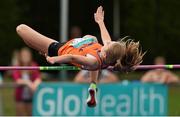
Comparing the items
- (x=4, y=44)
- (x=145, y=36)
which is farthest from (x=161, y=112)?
(x=4, y=44)

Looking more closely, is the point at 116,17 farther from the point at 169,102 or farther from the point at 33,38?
the point at 33,38

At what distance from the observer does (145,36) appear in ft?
64.0

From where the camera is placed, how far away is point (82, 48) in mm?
7711

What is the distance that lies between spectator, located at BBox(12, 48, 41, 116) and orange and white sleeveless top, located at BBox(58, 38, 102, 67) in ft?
10.3

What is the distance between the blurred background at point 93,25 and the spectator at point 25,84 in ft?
7.30

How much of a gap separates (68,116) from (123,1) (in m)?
12.1

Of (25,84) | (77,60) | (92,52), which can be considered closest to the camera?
(77,60)

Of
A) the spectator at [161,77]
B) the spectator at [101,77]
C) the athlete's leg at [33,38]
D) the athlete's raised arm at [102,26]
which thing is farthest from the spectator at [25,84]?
the athlete's raised arm at [102,26]

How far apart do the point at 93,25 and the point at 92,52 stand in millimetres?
15246

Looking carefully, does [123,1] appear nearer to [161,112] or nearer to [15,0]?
[15,0]

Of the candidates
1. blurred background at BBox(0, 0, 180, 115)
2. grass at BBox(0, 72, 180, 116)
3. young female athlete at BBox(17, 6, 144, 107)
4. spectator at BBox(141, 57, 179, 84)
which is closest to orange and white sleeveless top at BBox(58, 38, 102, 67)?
young female athlete at BBox(17, 6, 144, 107)

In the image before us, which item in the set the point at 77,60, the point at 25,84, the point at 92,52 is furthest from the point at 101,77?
the point at 77,60

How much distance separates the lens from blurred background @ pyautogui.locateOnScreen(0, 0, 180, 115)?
16.9 metres

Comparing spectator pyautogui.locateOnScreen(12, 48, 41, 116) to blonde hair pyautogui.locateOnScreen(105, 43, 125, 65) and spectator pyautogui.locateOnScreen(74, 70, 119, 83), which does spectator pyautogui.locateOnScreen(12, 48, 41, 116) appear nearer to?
spectator pyautogui.locateOnScreen(74, 70, 119, 83)
